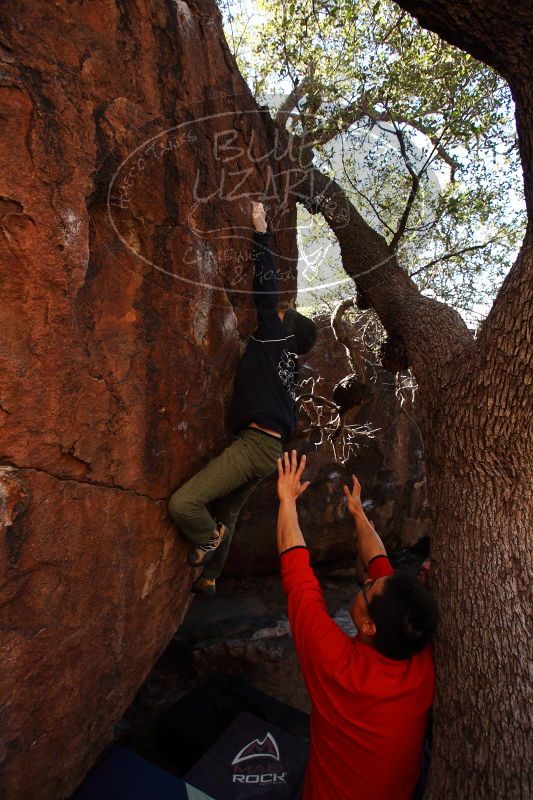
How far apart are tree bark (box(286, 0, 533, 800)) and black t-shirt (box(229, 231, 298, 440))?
3.47ft

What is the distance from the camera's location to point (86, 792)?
11.5ft

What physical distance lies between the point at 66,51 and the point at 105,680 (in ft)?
11.7

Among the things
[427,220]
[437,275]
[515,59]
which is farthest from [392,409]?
[515,59]

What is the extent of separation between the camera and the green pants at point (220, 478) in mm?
3475

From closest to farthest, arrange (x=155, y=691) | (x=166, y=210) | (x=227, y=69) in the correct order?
(x=166, y=210) < (x=227, y=69) < (x=155, y=691)

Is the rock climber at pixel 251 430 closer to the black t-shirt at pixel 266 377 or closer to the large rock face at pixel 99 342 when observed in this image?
the black t-shirt at pixel 266 377

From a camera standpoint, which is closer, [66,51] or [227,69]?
[66,51]

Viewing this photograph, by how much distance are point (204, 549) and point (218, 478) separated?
634 mm

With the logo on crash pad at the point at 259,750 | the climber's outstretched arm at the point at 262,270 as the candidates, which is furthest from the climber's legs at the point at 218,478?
the logo on crash pad at the point at 259,750

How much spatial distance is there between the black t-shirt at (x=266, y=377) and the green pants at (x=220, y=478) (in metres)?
0.12

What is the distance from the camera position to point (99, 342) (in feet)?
9.92

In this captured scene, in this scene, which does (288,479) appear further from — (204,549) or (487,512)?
(487,512)

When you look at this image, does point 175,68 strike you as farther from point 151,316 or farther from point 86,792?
point 86,792

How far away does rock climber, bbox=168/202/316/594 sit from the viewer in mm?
3525
